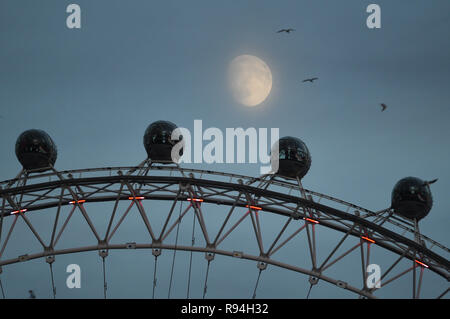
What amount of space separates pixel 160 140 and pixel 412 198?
14.9 metres

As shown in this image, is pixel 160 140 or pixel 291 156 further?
pixel 160 140

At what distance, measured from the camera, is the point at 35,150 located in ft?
148

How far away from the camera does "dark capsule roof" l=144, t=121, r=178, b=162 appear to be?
1729 inches

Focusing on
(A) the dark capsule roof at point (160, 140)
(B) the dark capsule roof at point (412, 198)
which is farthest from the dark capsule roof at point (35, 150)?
(B) the dark capsule roof at point (412, 198)

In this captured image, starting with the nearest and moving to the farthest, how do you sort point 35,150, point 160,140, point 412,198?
point 160,140, point 412,198, point 35,150

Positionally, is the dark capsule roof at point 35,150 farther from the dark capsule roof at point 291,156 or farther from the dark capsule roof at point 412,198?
the dark capsule roof at point 412,198

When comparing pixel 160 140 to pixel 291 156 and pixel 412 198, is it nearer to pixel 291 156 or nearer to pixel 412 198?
pixel 291 156

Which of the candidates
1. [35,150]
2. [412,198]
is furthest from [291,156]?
[35,150]

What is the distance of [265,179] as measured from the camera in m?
44.4

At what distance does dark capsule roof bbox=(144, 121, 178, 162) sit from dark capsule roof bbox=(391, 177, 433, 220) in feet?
43.6

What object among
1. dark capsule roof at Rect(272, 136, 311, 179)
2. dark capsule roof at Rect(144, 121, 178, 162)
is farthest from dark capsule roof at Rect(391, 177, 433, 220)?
dark capsule roof at Rect(144, 121, 178, 162)

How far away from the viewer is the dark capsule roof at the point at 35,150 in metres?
45.2
